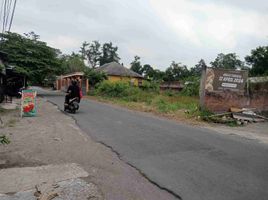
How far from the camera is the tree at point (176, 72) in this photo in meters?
58.5

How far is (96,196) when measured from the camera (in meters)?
5.12

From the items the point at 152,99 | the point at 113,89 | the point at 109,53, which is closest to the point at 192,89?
the point at 152,99

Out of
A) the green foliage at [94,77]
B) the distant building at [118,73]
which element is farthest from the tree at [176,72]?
the green foliage at [94,77]

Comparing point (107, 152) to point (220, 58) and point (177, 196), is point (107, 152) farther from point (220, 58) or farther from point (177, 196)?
point (220, 58)

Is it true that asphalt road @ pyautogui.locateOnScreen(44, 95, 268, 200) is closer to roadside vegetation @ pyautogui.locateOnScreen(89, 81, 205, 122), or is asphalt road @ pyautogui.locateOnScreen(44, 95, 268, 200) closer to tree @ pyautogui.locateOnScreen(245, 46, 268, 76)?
roadside vegetation @ pyautogui.locateOnScreen(89, 81, 205, 122)

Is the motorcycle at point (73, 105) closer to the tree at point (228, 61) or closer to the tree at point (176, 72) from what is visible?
the tree at point (176, 72)

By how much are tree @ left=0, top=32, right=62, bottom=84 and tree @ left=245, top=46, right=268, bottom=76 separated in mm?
31459

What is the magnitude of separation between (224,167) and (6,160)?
4844mm

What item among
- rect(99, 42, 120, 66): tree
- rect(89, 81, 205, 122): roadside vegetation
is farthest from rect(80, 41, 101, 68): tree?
rect(89, 81, 205, 122): roadside vegetation

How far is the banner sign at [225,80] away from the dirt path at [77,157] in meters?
9.24

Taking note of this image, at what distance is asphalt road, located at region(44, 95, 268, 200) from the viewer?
219 inches

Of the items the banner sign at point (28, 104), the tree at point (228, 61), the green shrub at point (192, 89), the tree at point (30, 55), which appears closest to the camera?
the banner sign at point (28, 104)

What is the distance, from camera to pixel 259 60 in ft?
173

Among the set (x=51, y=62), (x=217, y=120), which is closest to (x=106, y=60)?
(x=51, y=62)
